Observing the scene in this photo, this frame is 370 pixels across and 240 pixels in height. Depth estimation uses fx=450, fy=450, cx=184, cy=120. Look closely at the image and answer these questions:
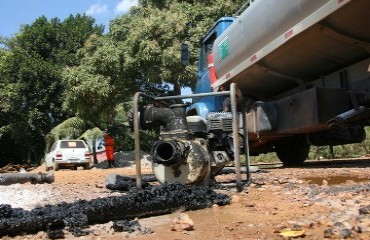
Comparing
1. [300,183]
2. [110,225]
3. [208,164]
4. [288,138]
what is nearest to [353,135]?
[288,138]

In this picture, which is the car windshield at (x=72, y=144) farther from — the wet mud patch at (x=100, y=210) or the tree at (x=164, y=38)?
the wet mud patch at (x=100, y=210)

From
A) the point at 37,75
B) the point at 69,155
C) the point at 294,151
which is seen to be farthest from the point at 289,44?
the point at 37,75

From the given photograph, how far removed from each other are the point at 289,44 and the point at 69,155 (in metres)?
13.7

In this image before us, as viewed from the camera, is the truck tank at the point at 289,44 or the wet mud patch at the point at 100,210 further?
the truck tank at the point at 289,44

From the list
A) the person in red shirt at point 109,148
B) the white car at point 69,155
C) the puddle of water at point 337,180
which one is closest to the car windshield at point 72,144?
the white car at point 69,155

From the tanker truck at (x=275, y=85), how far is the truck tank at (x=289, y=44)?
0.5 inches

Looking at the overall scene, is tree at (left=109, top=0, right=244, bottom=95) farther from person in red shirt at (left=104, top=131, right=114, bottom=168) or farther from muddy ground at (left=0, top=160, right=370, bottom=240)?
muddy ground at (left=0, top=160, right=370, bottom=240)

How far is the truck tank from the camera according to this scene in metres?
5.47

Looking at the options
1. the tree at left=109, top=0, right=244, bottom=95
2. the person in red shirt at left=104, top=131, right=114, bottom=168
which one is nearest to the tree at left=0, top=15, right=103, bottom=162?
the tree at left=109, top=0, right=244, bottom=95

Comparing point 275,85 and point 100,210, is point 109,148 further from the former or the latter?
point 100,210

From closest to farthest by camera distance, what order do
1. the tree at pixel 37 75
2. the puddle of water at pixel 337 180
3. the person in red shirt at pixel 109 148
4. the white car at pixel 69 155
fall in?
the puddle of water at pixel 337 180 < the person in red shirt at pixel 109 148 < the white car at pixel 69 155 < the tree at pixel 37 75

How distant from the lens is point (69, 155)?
18.4 meters

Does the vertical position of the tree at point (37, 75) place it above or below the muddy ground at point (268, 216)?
above

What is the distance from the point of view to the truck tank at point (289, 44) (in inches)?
215
